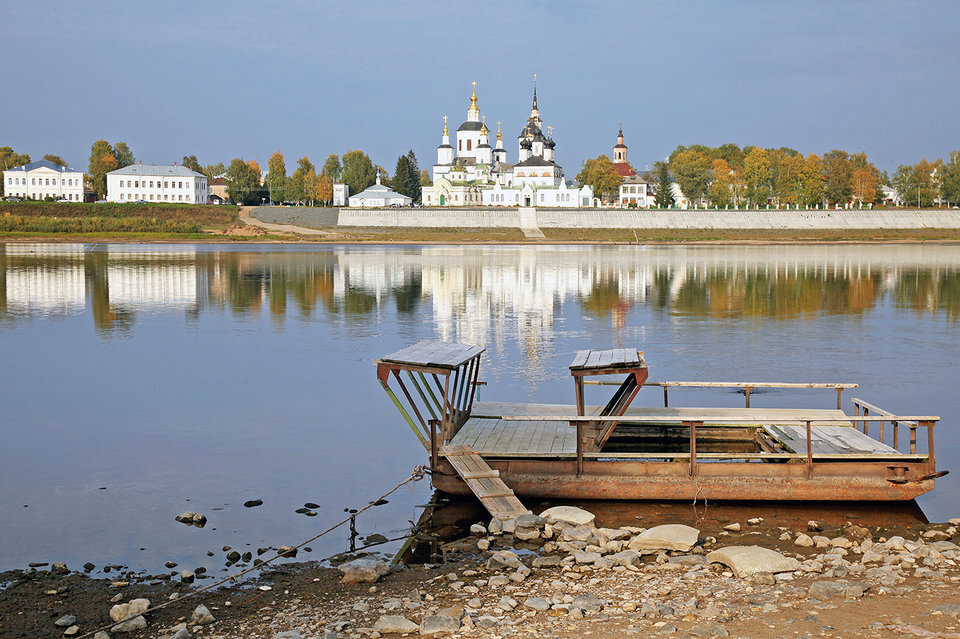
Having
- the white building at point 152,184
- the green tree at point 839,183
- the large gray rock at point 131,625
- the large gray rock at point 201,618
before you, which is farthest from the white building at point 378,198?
the large gray rock at point 131,625

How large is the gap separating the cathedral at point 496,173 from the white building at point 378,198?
5497 mm

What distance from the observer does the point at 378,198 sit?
143375 mm

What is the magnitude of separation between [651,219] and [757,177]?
24.9 meters

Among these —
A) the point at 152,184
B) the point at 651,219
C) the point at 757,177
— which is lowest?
the point at 651,219

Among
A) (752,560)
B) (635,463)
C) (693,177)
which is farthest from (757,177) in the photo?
(752,560)

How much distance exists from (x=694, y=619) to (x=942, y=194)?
14794 cm

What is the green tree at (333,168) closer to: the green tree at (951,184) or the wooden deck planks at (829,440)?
the green tree at (951,184)

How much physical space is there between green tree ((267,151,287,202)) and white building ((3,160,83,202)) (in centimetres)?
2896

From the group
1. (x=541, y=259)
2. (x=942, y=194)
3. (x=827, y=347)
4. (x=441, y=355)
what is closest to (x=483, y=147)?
(x=942, y=194)

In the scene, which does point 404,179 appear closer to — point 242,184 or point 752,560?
point 242,184

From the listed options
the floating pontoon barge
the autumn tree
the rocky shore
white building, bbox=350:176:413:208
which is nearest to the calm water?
the floating pontoon barge

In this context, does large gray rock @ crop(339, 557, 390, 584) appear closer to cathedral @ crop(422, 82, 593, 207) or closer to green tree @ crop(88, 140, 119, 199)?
cathedral @ crop(422, 82, 593, 207)

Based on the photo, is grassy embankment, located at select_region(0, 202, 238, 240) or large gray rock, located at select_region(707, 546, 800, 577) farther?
grassy embankment, located at select_region(0, 202, 238, 240)

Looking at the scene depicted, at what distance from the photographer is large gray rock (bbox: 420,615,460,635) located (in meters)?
8.64
